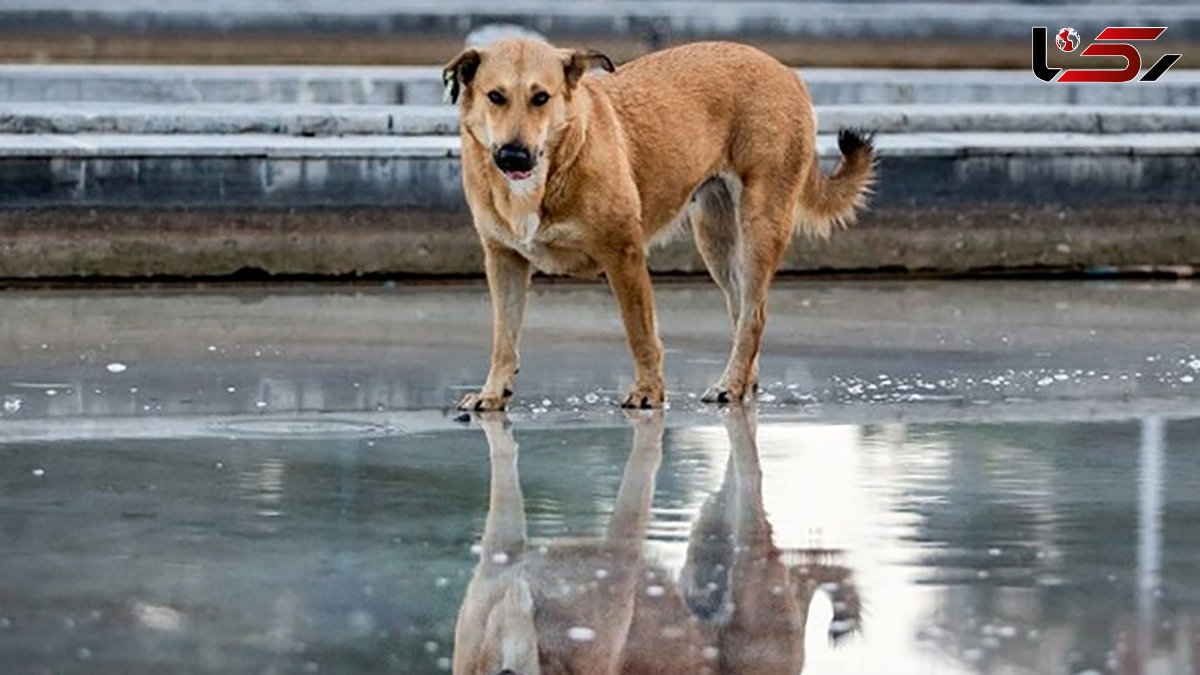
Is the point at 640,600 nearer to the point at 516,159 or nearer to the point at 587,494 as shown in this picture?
the point at 587,494

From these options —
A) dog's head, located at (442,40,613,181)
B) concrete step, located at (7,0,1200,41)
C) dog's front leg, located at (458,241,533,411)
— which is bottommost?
dog's front leg, located at (458,241,533,411)

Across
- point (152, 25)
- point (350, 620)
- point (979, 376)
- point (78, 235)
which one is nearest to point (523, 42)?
point (979, 376)

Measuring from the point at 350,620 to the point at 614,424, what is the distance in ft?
10.2

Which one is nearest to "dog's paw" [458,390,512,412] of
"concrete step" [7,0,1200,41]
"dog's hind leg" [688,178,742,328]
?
"dog's hind leg" [688,178,742,328]

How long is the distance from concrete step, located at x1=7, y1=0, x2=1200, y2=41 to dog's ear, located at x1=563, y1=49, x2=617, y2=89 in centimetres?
787

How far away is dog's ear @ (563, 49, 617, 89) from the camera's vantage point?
976 centimetres

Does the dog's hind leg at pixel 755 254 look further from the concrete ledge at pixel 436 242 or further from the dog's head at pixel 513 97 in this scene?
the concrete ledge at pixel 436 242

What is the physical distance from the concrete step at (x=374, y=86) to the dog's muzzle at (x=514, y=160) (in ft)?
22.6

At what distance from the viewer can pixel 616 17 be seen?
1802 centimetres

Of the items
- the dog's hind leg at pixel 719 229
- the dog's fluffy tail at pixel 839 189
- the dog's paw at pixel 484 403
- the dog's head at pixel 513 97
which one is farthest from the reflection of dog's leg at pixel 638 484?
the dog's fluffy tail at pixel 839 189

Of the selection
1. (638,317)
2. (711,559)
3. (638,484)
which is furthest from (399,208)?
(711,559)

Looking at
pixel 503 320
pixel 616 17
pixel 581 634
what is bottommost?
pixel 581 634

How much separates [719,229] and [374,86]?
225 inches

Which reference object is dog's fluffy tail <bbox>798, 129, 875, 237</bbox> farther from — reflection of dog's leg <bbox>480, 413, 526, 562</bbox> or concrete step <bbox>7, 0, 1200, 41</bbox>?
concrete step <bbox>7, 0, 1200, 41</bbox>
